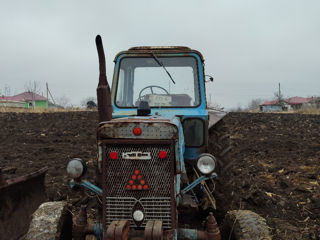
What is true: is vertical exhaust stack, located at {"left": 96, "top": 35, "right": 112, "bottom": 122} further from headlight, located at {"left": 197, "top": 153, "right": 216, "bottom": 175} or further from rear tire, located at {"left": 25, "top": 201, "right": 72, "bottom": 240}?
rear tire, located at {"left": 25, "top": 201, "right": 72, "bottom": 240}

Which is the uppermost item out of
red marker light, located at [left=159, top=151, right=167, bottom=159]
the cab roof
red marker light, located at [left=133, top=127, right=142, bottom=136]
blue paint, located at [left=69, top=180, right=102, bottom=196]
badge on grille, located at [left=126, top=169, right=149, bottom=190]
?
the cab roof

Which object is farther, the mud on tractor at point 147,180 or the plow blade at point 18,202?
the plow blade at point 18,202

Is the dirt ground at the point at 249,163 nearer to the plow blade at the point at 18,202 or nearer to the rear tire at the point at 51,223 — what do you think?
the rear tire at the point at 51,223

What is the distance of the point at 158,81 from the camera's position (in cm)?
436

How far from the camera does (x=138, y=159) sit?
8.68 feet

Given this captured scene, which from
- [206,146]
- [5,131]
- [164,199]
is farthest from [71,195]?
[5,131]

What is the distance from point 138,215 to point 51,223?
109cm

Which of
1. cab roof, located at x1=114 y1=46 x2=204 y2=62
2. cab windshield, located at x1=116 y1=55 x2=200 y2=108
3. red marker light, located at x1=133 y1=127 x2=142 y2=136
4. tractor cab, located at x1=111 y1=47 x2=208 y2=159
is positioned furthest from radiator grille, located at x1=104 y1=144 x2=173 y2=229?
cab roof, located at x1=114 y1=46 x2=204 y2=62

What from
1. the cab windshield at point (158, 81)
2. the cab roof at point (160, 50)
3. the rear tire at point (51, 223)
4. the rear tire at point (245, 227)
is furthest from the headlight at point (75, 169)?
the cab roof at point (160, 50)

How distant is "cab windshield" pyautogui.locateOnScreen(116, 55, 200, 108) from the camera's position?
13.6 ft

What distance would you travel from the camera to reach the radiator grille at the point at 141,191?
2.66 metres

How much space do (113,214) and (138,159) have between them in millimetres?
561

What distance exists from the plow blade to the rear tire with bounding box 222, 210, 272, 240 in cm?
250

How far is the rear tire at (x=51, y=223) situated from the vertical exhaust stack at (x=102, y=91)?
3.90ft
